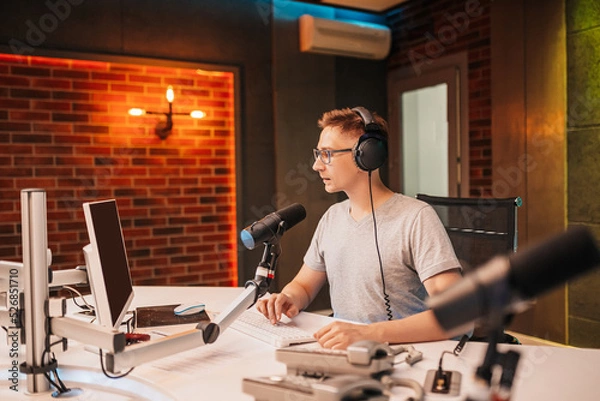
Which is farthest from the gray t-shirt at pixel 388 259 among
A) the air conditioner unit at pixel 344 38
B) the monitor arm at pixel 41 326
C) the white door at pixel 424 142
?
the white door at pixel 424 142

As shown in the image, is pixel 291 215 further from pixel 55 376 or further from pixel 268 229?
pixel 55 376

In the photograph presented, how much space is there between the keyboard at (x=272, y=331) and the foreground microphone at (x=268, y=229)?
0.26 meters

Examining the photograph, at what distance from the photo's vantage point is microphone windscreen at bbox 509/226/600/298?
522mm

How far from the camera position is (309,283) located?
1.98 meters

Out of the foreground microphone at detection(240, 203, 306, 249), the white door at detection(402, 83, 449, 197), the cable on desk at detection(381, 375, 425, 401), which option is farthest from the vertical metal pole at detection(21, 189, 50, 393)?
the white door at detection(402, 83, 449, 197)

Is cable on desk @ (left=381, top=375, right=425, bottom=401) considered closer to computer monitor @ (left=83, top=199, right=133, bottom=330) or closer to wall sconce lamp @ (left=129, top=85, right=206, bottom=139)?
computer monitor @ (left=83, top=199, right=133, bottom=330)

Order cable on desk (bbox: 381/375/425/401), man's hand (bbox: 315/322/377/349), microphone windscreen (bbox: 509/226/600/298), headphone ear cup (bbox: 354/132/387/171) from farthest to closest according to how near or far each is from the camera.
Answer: headphone ear cup (bbox: 354/132/387/171), man's hand (bbox: 315/322/377/349), cable on desk (bbox: 381/375/425/401), microphone windscreen (bbox: 509/226/600/298)

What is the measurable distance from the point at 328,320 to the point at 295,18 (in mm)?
3119

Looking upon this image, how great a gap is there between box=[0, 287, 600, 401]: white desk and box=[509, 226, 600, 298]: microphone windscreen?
0.59m

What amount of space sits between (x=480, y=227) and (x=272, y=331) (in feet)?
3.15

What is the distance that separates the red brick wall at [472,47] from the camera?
12.8 ft

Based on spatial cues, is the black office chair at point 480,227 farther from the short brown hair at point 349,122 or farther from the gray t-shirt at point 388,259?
the short brown hair at point 349,122

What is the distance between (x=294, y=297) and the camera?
185 cm

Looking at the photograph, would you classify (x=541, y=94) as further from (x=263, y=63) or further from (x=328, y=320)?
(x=328, y=320)
